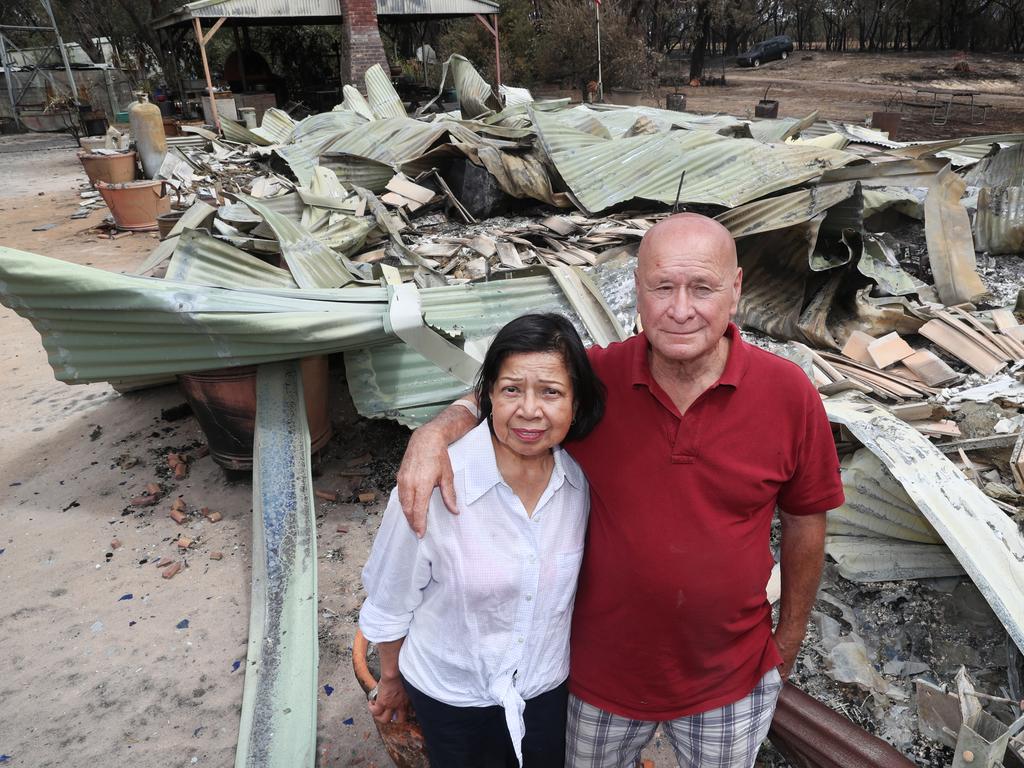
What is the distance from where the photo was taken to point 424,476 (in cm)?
151

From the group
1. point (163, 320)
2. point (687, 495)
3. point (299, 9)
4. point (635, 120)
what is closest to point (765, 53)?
point (299, 9)

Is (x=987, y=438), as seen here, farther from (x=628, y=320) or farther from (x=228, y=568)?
(x=228, y=568)

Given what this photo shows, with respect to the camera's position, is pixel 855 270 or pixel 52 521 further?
pixel 855 270

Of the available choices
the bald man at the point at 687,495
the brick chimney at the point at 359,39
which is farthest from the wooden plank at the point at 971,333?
the brick chimney at the point at 359,39

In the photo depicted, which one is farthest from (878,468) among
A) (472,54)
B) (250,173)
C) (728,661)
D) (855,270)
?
(472,54)

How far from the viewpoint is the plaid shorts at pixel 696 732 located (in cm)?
174

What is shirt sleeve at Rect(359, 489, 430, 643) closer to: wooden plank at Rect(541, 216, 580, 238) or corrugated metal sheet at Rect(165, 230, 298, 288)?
corrugated metal sheet at Rect(165, 230, 298, 288)

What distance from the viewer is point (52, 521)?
396 cm

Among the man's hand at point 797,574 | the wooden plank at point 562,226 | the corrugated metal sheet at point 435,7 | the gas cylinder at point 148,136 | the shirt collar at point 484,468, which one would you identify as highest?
the corrugated metal sheet at point 435,7

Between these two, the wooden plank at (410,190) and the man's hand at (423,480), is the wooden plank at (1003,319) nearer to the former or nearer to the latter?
the man's hand at (423,480)

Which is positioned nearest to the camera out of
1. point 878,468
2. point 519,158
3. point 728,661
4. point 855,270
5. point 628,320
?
point 728,661

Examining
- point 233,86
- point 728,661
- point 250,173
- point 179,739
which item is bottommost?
point 179,739

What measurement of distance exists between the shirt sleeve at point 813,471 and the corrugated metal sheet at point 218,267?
11.0 ft

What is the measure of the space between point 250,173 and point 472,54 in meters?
15.4
